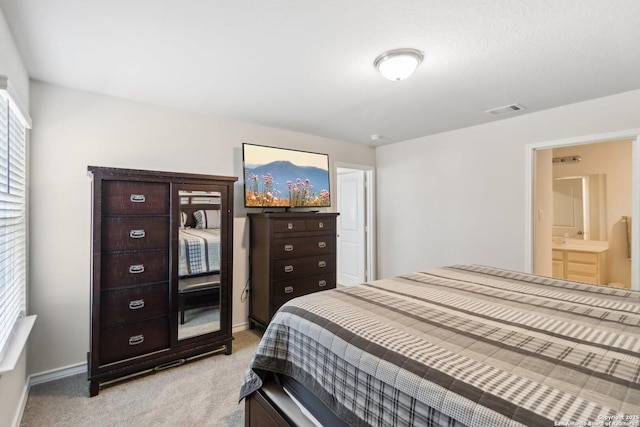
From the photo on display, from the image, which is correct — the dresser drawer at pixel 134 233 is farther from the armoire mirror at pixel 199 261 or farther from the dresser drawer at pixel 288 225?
the dresser drawer at pixel 288 225

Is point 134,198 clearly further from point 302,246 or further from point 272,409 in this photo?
point 272,409

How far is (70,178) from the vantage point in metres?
2.41

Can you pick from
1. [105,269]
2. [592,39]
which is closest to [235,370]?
[105,269]

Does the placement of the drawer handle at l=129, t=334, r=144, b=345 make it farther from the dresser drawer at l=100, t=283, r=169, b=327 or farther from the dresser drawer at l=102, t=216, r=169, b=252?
the dresser drawer at l=102, t=216, r=169, b=252

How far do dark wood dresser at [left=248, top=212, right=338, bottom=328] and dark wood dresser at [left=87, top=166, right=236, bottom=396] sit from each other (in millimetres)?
619

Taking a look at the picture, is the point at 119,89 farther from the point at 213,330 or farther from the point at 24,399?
the point at 24,399

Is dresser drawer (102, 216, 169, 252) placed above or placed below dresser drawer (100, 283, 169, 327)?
above

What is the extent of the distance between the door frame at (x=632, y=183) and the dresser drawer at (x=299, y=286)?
2.12 metres

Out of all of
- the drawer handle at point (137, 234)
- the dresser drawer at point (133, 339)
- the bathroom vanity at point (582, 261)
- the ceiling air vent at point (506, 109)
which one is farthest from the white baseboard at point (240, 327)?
the bathroom vanity at point (582, 261)

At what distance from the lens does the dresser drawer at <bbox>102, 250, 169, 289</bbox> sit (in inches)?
85.4

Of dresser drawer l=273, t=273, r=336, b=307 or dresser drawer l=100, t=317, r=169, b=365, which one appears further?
dresser drawer l=273, t=273, r=336, b=307

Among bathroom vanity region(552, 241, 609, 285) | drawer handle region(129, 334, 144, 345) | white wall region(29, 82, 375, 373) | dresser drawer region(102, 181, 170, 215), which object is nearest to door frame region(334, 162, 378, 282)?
bathroom vanity region(552, 241, 609, 285)

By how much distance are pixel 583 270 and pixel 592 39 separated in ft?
11.3

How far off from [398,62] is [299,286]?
2.28m
